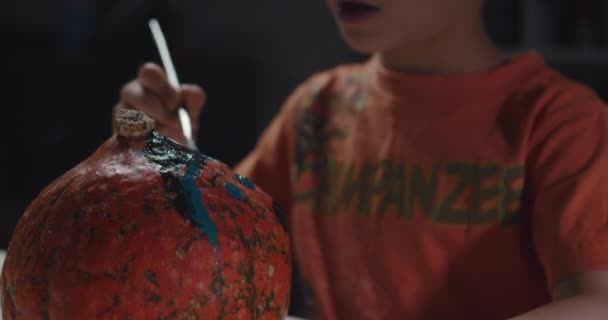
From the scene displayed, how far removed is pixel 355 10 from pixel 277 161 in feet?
1.27

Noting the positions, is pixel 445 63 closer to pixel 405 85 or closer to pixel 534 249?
pixel 405 85

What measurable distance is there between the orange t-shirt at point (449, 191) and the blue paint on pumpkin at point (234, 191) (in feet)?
1.55

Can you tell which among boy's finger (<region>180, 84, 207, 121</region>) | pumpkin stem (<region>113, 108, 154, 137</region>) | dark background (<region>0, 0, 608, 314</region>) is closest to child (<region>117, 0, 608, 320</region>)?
boy's finger (<region>180, 84, 207, 121</region>)

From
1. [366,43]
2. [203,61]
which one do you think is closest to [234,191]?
[366,43]

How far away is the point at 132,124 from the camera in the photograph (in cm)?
52

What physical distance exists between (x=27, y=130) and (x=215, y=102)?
2.32ft

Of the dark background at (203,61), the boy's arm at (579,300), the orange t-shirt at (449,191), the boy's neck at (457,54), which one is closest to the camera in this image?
the boy's arm at (579,300)

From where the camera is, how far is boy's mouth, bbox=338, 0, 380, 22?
95 cm

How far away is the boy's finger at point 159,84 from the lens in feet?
2.71

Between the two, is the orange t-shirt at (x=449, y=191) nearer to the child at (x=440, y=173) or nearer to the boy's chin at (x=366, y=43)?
the child at (x=440, y=173)

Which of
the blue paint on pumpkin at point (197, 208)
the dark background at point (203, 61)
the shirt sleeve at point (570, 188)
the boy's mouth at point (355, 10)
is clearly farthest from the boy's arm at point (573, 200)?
the dark background at point (203, 61)

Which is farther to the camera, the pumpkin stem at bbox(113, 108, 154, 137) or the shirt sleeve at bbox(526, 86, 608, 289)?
the shirt sleeve at bbox(526, 86, 608, 289)

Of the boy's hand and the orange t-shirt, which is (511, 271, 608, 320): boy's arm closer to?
the orange t-shirt

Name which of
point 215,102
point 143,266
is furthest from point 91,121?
point 143,266
